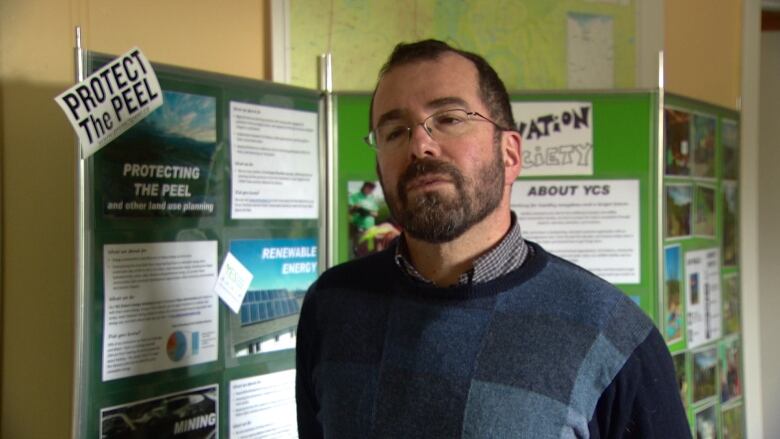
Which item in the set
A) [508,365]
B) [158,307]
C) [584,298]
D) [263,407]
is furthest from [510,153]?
[263,407]

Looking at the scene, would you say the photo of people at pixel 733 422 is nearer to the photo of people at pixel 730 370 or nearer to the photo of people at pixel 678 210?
the photo of people at pixel 730 370

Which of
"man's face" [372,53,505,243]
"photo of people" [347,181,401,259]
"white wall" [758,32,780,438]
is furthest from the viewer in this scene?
"white wall" [758,32,780,438]

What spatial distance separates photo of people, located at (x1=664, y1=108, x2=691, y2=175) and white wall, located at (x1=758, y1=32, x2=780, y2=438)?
3.07 feet

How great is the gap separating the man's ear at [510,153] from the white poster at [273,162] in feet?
2.77

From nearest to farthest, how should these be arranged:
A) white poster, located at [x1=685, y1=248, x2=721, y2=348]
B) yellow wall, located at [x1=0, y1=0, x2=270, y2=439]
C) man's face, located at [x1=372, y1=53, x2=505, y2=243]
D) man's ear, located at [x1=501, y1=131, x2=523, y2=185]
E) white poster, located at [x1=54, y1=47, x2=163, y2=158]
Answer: man's face, located at [x1=372, y1=53, x2=505, y2=243], man's ear, located at [x1=501, y1=131, x2=523, y2=185], white poster, located at [x1=54, y1=47, x2=163, y2=158], yellow wall, located at [x1=0, y1=0, x2=270, y2=439], white poster, located at [x1=685, y1=248, x2=721, y2=348]

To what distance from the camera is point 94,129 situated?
1.41 metres

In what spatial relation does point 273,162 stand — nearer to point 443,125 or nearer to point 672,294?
point 443,125

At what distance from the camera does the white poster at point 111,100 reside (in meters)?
1.39

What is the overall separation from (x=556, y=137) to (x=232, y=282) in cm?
116

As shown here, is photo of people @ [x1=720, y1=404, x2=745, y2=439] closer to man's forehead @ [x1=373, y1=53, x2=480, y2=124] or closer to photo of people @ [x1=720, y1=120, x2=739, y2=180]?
photo of people @ [x1=720, y1=120, x2=739, y2=180]

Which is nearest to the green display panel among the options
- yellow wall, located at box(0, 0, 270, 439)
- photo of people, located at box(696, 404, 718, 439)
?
photo of people, located at box(696, 404, 718, 439)

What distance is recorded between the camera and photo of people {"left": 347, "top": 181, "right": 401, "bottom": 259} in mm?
1994

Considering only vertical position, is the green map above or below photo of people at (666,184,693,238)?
above

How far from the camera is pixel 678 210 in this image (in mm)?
2232
